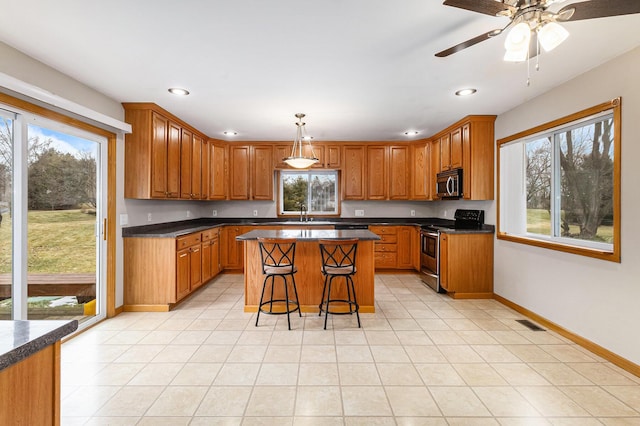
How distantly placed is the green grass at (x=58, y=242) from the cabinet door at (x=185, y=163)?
4.40 feet

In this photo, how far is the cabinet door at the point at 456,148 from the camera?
4484 mm

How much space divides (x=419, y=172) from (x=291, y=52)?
3890 millimetres

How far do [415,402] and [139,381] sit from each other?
1971 millimetres

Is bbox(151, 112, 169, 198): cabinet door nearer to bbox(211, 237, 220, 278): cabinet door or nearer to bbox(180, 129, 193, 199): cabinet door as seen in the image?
Answer: bbox(180, 129, 193, 199): cabinet door

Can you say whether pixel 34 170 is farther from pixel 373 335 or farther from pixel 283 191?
pixel 283 191

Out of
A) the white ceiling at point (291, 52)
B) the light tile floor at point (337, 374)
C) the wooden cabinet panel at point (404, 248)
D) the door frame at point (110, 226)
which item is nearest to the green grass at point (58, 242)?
the door frame at point (110, 226)

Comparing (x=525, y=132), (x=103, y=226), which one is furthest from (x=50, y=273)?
(x=525, y=132)

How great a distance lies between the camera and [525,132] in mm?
3590

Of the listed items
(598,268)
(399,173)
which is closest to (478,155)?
(399,173)

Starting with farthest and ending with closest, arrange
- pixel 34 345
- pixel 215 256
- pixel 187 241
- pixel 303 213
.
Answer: pixel 303 213
pixel 215 256
pixel 187 241
pixel 34 345

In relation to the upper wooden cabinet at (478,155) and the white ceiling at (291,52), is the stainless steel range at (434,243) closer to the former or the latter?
the upper wooden cabinet at (478,155)

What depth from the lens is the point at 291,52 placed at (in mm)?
2426

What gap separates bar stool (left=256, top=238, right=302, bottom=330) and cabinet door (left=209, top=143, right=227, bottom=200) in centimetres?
243

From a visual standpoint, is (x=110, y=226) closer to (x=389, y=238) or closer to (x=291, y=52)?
(x=291, y=52)
